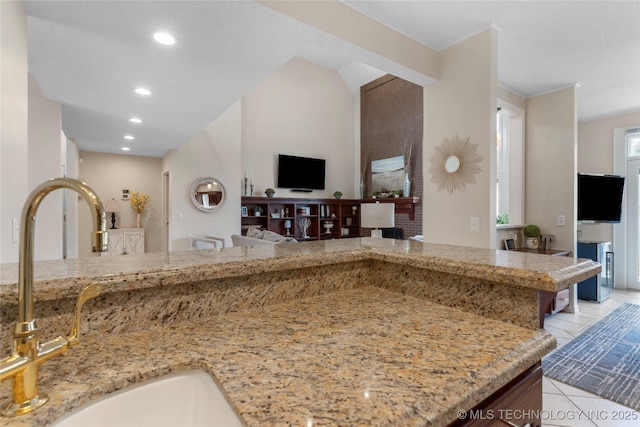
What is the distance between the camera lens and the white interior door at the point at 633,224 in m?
4.89

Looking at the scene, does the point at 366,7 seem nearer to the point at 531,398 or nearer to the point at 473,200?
the point at 473,200

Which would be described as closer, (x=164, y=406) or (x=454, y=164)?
(x=164, y=406)

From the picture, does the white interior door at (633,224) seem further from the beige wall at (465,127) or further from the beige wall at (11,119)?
the beige wall at (11,119)

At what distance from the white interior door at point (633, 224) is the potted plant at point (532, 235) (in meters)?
2.18

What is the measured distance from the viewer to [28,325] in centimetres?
58

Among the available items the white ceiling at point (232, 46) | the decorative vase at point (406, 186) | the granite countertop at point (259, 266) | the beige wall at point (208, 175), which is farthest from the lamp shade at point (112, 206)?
the granite countertop at point (259, 266)

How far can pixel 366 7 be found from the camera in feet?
7.32

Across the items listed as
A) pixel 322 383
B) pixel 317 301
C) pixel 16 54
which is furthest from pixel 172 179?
pixel 322 383

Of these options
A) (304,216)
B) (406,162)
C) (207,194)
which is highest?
(406,162)

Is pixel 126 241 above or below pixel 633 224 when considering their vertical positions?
below

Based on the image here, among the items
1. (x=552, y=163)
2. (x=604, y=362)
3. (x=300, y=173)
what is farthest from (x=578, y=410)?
(x=300, y=173)

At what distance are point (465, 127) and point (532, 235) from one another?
2208 millimetres

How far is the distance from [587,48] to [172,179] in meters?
5.37

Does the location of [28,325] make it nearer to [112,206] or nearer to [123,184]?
[112,206]
